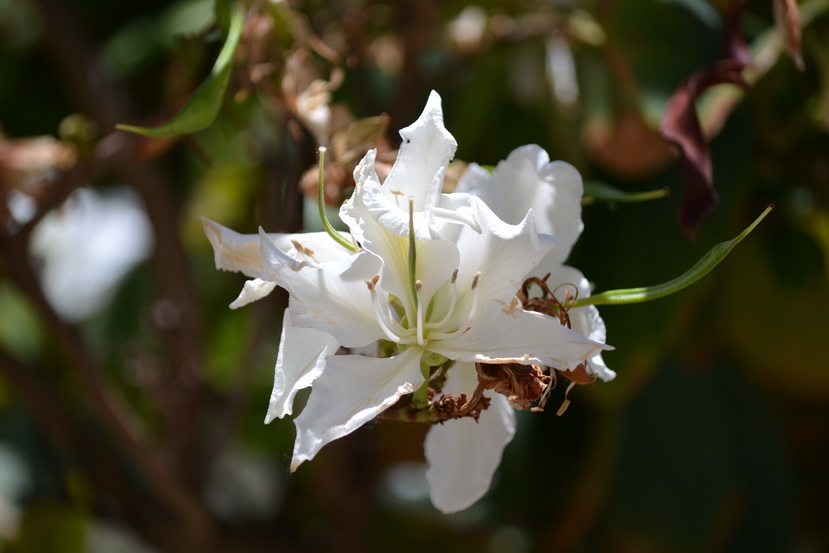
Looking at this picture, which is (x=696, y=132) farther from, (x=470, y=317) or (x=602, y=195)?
(x=470, y=317)

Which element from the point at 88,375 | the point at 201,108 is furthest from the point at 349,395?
the point at 88,375

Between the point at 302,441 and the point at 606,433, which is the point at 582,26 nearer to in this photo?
the point at 606,433

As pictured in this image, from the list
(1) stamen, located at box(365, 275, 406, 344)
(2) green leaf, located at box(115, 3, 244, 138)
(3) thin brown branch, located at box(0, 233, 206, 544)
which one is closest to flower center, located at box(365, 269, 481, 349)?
(1) stamen, located at box(365, 275, 406, 344)

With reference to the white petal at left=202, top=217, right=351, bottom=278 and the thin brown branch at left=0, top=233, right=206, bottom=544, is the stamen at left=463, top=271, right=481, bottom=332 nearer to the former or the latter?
the white petal at left=202, top=217, right=351, bottom=278

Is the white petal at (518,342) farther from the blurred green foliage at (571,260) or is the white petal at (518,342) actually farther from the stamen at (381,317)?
the blurred green foliage at (571,260)

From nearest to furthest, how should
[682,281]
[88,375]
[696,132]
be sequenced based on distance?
[682,281] < [696,132] < [88,375]

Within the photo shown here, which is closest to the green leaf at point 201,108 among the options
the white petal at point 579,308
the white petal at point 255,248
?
the white petal at point 255,248
